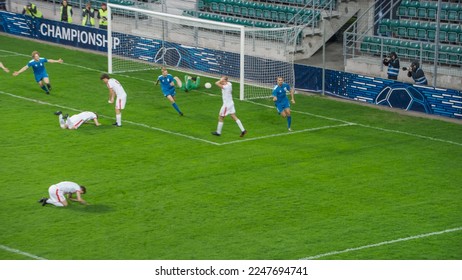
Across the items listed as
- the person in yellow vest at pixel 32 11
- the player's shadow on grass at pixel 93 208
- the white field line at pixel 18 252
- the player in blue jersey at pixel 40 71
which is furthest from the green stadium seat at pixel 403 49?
the white field line at pixel 18 252

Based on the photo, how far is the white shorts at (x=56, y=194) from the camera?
24281 millimetres

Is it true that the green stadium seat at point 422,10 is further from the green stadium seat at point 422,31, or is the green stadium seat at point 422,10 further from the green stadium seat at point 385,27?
Result: the green stadium seat at point 385,27

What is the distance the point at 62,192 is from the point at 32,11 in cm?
2717

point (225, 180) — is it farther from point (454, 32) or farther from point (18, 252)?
point (454, 32)

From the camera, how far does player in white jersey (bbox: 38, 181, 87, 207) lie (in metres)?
24.2

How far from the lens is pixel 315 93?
38625 mm

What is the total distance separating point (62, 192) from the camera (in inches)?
956

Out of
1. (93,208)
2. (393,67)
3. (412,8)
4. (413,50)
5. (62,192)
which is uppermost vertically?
(412,8)

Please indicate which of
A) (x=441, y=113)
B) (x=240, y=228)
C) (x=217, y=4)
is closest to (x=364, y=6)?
(x=217, y=4)

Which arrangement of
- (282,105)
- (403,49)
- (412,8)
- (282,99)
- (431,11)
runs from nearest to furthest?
(282,99), (282,105), (403,49), (431,11), (412,8)

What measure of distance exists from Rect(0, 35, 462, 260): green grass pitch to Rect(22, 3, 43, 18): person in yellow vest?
11.8m

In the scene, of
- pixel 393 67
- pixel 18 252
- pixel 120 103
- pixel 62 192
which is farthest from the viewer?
pixel 393 67

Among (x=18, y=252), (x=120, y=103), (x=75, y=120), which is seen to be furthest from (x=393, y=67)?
(x=18, y=252)

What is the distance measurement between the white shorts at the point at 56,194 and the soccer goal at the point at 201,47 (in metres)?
14.0
